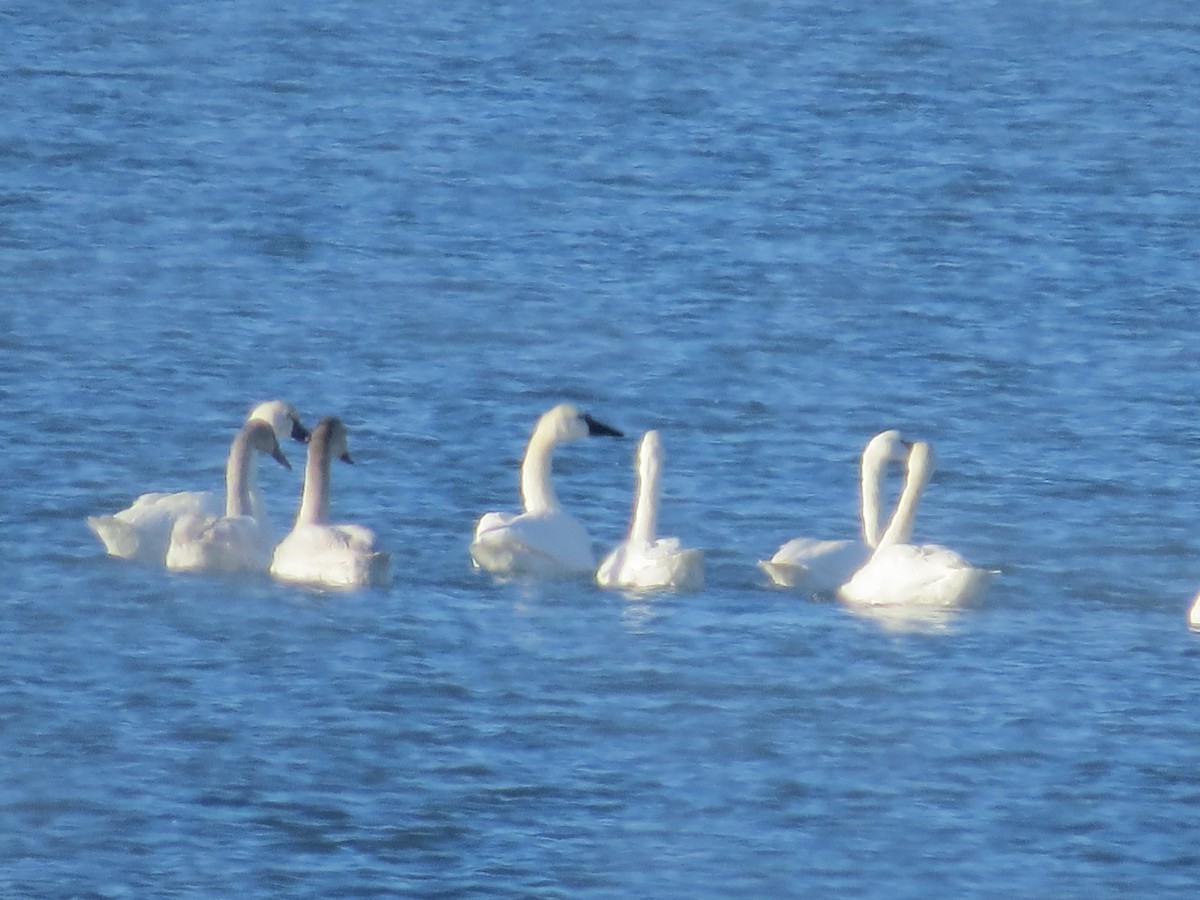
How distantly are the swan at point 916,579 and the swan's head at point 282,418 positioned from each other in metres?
3.25

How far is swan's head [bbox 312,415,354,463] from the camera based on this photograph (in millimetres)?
13906

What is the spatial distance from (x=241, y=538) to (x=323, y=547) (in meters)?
0.41

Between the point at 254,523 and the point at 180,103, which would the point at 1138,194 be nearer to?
the point at 180,103

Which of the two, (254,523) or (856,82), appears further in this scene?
(856,82)

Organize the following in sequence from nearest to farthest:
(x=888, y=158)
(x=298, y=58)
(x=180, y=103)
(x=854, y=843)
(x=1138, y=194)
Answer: (x=854, y=843), (x=1138, y=194), (x=888, y=158), (x=180, y=103), (x=298, y=58)

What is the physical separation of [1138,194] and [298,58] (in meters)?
11.2

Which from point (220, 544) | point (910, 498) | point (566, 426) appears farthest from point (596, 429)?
point (220, 544)

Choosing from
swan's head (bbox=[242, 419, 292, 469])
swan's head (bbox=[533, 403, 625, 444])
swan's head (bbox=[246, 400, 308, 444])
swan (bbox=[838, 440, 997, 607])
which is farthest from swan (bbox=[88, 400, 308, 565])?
swan (bbox=[838, 440, 997, 607])

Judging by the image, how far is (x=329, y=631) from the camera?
1228cm

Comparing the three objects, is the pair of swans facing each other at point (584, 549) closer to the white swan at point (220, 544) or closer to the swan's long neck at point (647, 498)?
the swan's long neck at point (647, 498)

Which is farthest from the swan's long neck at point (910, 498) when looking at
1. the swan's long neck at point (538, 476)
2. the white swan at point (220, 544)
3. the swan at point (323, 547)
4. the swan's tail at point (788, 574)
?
the white swan at point (220, 544)

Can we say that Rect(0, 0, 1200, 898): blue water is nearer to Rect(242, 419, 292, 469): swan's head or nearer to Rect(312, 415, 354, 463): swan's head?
Rect(312, 415, 354, 463): swan's head

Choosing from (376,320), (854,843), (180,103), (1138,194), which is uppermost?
(180,103)

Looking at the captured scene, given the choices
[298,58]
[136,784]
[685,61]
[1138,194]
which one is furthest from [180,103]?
[136,784]
